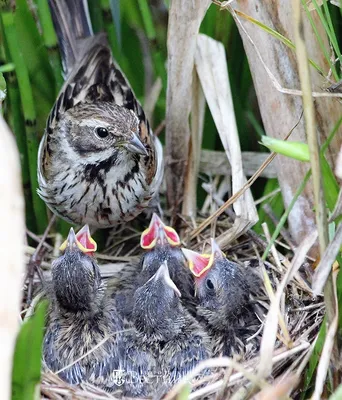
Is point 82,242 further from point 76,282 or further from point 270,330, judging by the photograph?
point 270,330

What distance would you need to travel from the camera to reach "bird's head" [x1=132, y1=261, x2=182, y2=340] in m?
3.18

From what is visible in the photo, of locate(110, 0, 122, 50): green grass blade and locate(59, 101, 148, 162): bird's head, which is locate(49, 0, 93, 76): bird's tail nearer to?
locate(110, 0, 122, 50): green grass blade

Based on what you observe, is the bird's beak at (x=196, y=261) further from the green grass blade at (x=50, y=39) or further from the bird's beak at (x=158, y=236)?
the green grass blade at (x=50, y=39)

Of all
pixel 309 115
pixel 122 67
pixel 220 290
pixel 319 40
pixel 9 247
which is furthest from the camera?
pixel 122 67

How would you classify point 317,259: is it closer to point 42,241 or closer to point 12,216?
point 42,241

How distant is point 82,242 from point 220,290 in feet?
2.30

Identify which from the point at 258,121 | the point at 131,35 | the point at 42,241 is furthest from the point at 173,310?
the point at 131,35

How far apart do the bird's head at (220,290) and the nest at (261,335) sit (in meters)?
0.12

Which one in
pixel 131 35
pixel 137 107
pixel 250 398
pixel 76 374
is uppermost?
pixel 131 35

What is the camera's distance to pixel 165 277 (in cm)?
325

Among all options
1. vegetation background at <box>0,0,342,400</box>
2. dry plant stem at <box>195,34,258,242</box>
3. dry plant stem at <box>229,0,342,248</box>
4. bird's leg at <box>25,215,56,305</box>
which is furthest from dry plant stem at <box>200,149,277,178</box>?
bird's leg at <box>25,215,56,305</box>

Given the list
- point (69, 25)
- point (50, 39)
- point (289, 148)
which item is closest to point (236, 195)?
point (289, 148)

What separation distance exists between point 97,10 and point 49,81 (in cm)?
48

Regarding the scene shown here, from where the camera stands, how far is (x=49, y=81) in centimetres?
412
